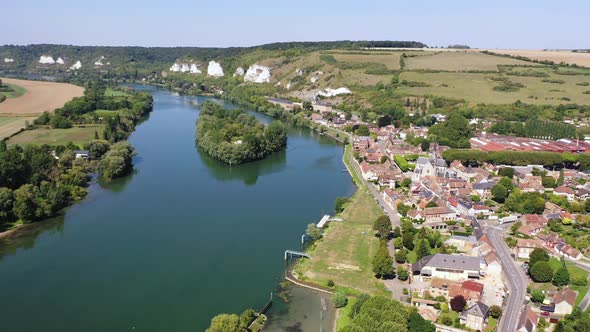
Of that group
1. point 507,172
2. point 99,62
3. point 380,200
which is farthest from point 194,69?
point 380,200

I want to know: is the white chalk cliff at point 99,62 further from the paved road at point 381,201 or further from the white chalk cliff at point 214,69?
the paved road at point 381,201

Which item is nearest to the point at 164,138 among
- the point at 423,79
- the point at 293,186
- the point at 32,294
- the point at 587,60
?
the point at 293,186

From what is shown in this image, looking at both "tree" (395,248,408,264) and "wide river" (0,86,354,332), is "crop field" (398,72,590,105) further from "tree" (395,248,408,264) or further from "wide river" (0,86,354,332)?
"tree" (395,248,408,264)

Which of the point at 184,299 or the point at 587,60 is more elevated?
the point at 587,60

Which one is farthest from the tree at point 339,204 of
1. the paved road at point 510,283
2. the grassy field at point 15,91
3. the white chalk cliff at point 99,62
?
the white chalk cliff at point 99,62

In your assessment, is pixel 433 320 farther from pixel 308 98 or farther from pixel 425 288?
pixel 308 98

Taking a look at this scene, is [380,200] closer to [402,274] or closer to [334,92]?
[402,274]
